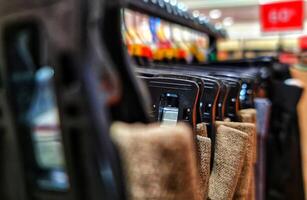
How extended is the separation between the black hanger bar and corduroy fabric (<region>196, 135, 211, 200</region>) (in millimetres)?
337

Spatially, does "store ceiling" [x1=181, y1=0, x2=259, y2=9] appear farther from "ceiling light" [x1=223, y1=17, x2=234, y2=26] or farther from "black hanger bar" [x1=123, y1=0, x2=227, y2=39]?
"black hanger bar" [x1=123, y1=0, x2=227, y2=39]

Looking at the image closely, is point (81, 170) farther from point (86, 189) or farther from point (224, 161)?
point (224, 161)

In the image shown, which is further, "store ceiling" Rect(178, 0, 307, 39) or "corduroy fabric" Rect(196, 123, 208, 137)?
"store ceiling" Rect(178, 0, 307, 39)

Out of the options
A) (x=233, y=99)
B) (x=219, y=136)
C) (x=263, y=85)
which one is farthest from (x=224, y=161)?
(x=263, y=85)

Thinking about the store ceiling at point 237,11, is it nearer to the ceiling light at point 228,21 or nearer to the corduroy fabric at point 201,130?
the ceiling light at point 228,21

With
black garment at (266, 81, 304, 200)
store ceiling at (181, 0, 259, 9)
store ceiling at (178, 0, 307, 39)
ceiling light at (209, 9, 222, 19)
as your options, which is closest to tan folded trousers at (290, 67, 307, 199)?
black garment at (266, 81, 304, 200)

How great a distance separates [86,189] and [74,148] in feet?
0.10

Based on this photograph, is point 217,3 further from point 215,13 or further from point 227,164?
point 227,164

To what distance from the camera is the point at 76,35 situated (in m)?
0.31

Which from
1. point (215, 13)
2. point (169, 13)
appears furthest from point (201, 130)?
point (215, 13)

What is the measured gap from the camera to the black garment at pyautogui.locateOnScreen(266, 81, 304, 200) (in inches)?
63.2

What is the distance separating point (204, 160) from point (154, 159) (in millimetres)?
260

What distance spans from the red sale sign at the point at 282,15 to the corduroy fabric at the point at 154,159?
332 cm

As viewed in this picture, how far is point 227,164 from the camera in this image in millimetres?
632
